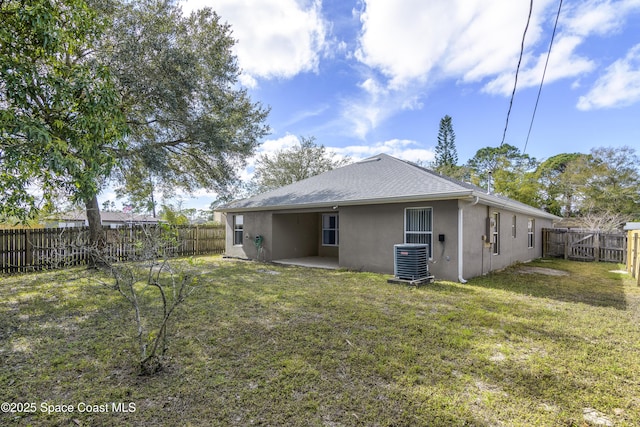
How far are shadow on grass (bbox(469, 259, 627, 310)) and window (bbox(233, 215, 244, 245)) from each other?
9103mm

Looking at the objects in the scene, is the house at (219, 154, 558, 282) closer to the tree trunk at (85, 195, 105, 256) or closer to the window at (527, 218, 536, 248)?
the window at (527, 218, 536, 248)

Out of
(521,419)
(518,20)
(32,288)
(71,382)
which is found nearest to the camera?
(521,419)

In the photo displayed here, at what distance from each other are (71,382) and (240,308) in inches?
106

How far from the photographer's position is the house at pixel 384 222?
791cm

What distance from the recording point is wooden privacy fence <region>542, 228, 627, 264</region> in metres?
13.0

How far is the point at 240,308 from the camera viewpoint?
5.43m

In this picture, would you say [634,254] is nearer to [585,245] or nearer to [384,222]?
[585,245]

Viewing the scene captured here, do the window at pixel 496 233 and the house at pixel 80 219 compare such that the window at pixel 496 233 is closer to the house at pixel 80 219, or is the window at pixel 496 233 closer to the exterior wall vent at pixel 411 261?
the exterior wall vent at pixel 411 261

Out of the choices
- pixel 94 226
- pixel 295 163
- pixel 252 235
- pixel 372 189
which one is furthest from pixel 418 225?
pixel 295 163

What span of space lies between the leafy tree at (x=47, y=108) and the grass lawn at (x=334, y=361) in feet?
7.23

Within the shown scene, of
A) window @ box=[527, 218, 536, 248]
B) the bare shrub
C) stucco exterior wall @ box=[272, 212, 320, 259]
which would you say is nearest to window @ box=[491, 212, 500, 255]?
window @ box=[527, 218, 536, 248]

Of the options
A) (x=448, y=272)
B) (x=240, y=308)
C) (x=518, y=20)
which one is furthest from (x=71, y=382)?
(x=518, y=20)

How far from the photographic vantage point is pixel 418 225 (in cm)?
→ 844

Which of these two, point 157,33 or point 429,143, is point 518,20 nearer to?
point 157,33
